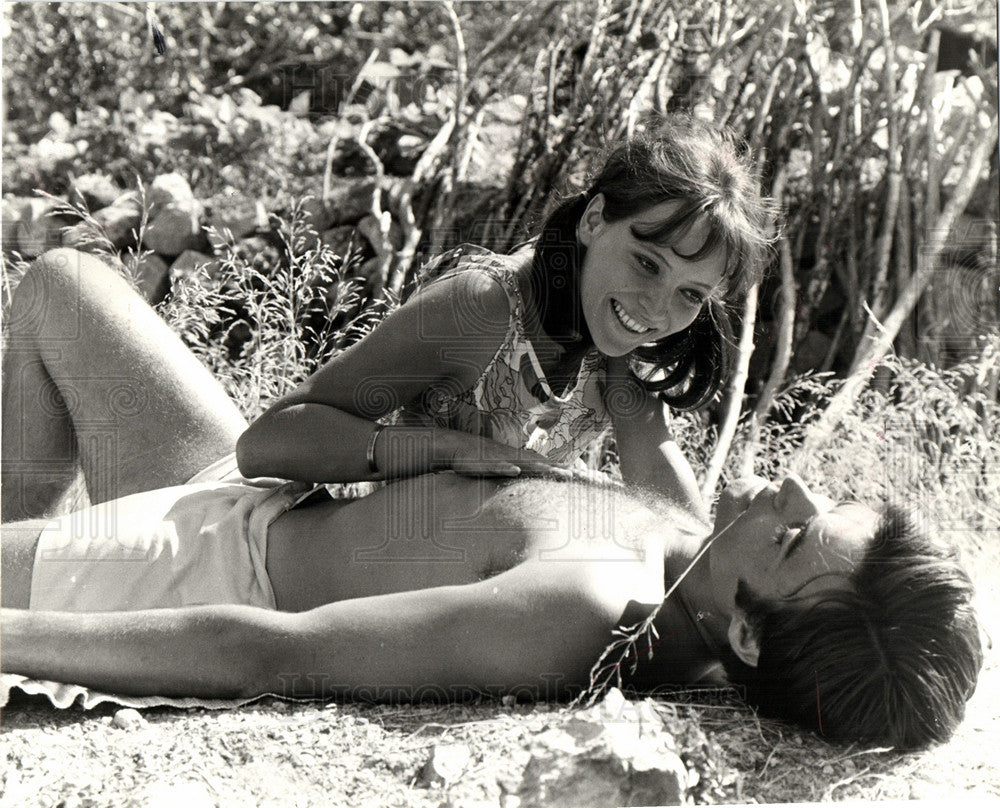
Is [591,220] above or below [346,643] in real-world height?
above

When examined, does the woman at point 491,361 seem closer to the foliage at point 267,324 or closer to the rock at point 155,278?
the foliage at point 267,324

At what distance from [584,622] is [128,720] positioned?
2.76ft

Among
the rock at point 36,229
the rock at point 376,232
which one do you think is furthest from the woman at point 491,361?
the rock at point 36,229

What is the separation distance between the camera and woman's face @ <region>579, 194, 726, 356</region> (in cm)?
227

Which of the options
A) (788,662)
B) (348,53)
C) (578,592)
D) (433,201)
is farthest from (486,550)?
(348,53)

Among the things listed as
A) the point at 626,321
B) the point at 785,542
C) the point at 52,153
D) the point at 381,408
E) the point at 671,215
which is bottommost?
the point at 785,542

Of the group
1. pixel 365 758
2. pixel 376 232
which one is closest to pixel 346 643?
pixel 365 758

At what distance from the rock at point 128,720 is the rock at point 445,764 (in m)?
0.53

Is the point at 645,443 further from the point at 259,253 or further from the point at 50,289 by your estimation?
the point at 259,253

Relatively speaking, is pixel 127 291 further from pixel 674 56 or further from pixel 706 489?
pixel 674 56

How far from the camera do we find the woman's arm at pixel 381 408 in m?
2.15

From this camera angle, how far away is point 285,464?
86.4 inches

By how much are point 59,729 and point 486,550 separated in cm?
84

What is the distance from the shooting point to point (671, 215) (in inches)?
88.5
